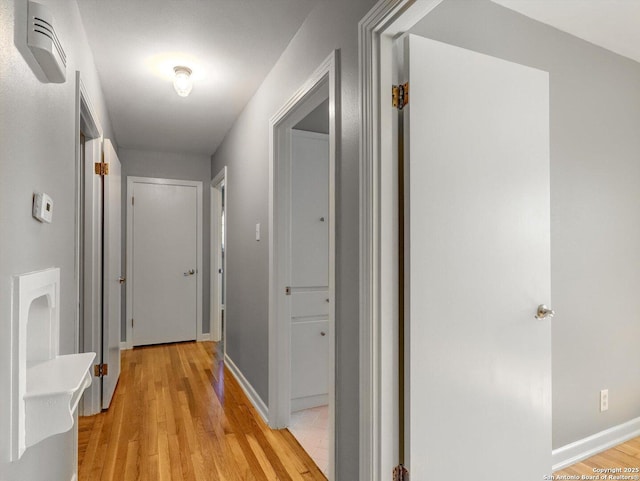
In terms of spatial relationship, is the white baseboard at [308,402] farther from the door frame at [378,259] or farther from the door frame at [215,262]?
the door frame at [215,262]

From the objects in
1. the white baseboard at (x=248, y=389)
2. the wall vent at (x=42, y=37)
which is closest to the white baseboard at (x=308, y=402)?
the white baseboard at (x=248, y=389)

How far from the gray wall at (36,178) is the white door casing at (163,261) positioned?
2.91 m

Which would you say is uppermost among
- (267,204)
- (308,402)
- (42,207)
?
(267,204)

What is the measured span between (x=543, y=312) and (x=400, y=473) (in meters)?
0.94

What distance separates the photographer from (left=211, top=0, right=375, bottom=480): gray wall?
5.20 ft

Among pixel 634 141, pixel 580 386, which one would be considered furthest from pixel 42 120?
pixel 634 141

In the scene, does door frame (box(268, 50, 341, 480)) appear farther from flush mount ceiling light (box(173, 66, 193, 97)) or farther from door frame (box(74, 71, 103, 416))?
door frame (box(74, 71, 103, 416))

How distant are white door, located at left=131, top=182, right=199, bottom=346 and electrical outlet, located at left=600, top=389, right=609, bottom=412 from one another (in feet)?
14.1

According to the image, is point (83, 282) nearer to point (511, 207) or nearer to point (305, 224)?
point (305, 224)

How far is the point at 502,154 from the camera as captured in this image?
1599mm

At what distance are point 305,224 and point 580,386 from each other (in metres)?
2.04

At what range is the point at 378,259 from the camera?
142 cm

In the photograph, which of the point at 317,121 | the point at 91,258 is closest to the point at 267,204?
the point at 317,121

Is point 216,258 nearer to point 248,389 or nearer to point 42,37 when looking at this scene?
point 248,389
